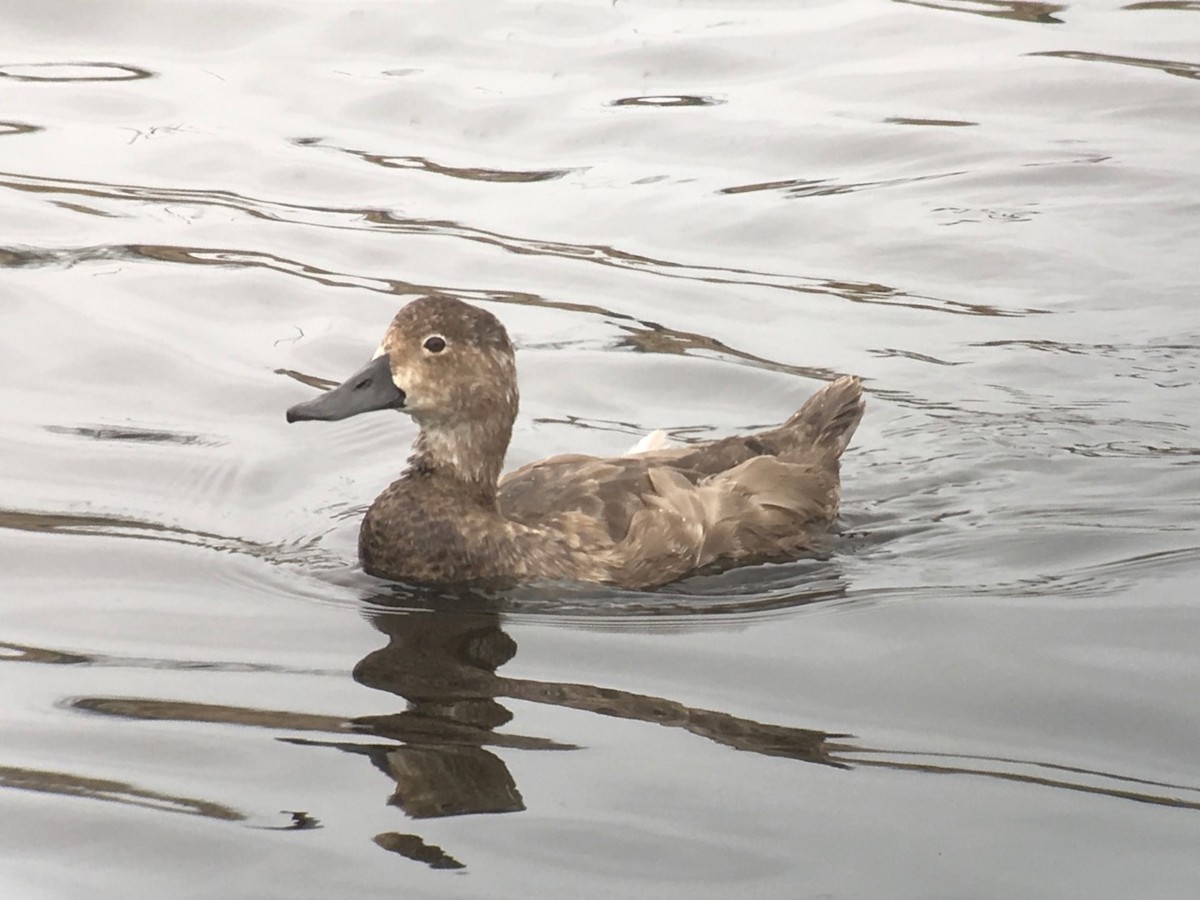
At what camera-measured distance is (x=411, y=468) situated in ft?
23.9

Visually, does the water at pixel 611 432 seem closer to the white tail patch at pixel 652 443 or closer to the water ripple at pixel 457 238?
the water ripple at pixel 457 238

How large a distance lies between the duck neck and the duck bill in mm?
248

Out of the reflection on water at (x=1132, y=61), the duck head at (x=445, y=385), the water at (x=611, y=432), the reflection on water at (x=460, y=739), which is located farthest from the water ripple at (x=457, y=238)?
the reflection on water at (x=460, y=739)

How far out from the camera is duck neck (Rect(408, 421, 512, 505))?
7.21 metres

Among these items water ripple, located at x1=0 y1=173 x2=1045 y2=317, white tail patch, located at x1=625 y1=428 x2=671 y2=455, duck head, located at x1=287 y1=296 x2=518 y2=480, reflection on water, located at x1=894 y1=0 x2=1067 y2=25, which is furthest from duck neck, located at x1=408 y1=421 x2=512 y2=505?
reflection on water, located at x1=894 y1=0 x2=1067 y2=25

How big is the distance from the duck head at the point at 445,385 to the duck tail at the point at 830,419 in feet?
4.24

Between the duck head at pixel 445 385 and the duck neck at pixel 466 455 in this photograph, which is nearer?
the duck head at pixel 445 385

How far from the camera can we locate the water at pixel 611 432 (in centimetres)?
491

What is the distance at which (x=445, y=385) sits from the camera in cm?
714

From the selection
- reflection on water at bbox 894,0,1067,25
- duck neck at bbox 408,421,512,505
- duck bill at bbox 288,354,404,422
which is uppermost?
reflection on water at bbox 894,0,1067,25

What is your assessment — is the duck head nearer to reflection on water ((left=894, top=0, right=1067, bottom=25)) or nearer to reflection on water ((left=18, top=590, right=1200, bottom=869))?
reflection on water ((left=18, top=590, right=1200, bottom=869))

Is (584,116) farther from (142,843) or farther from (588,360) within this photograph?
(142,843)

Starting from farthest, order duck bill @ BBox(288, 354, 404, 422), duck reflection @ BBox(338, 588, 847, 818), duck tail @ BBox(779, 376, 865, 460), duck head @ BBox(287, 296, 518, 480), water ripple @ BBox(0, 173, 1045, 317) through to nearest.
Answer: water ripple @ BBox(0, 173, 1045, 317), duck tail @ BBox(779, 376, 865, 460), duck head @ BBox(287, 296, 518, 480), duck bill @ BBox(288, 354, 404, 422), duck reflection @ BBox(338, 588, 847, 818)

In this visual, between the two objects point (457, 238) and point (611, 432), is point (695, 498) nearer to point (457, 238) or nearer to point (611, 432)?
point (611, 432)
